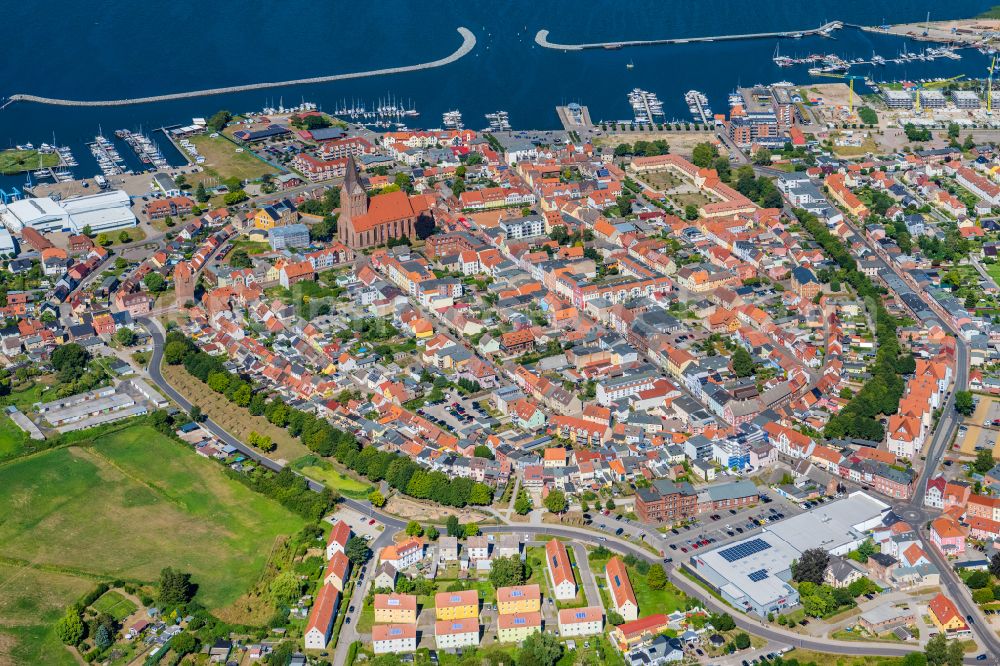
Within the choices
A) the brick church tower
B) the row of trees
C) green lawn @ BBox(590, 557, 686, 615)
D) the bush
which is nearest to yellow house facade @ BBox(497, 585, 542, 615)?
green lawn @ BBox(590, 557, 686, 615)

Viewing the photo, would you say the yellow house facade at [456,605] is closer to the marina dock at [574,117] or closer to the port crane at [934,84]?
the marina dock at [574,117]

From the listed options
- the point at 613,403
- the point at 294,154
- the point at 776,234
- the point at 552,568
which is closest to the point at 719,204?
the point at 776,234

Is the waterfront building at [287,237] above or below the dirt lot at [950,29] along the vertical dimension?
below

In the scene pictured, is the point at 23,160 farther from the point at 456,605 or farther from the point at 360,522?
the point at 456,605

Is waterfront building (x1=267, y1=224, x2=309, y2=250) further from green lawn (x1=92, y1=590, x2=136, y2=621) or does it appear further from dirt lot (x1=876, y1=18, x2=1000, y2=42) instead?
dirt lot (x1=876, y1=18, x2=1000, y2=42)

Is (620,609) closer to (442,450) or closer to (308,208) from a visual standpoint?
(442,450)

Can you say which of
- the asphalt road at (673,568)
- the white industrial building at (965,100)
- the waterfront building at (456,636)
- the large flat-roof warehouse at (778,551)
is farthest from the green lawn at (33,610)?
the white industrial building at (965,100)
